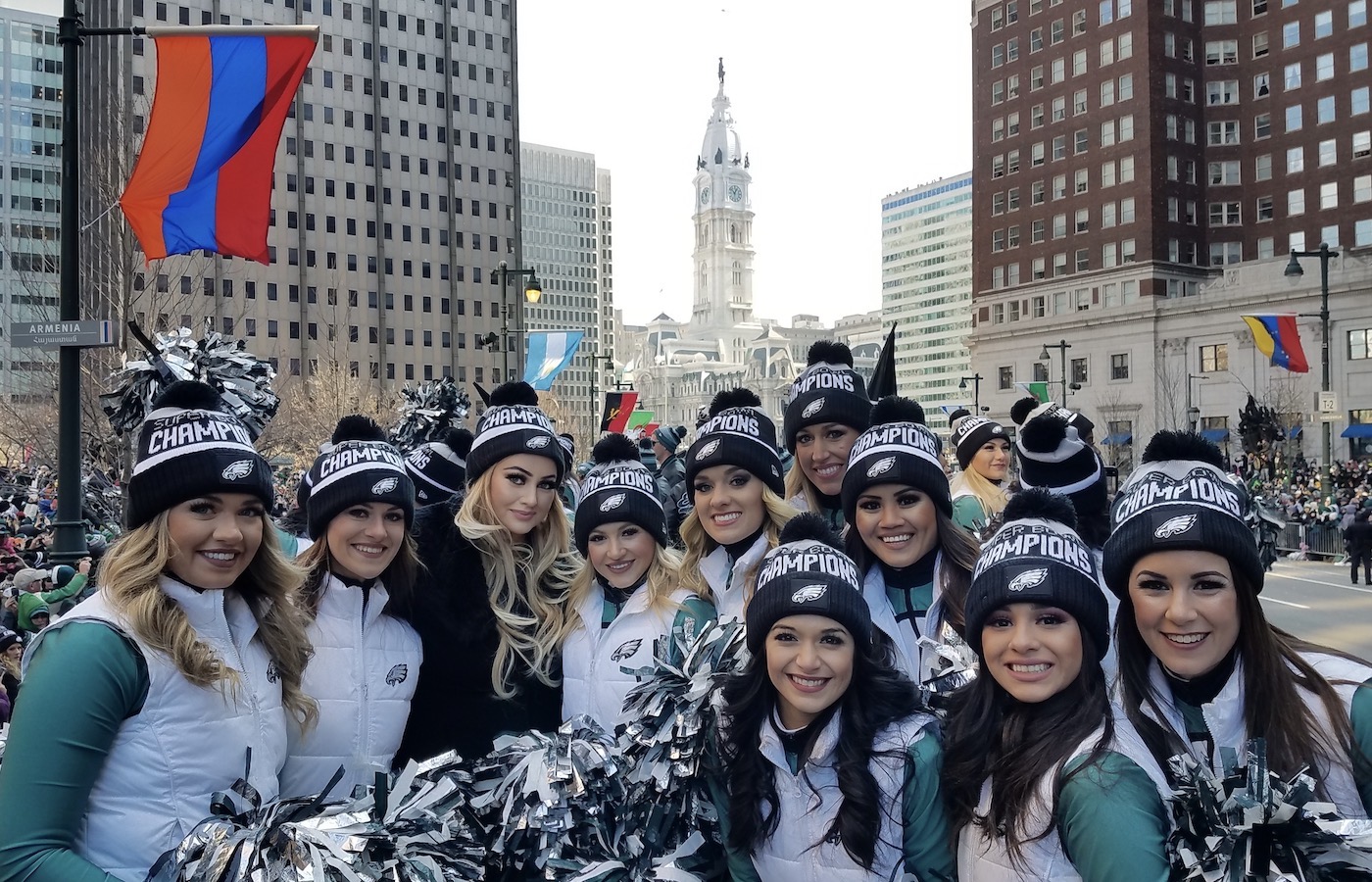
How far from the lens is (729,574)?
4.37m

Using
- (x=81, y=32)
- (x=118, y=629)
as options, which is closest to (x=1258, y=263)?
(x=81, y=32)

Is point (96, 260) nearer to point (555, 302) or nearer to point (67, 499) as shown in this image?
point (67, 499)

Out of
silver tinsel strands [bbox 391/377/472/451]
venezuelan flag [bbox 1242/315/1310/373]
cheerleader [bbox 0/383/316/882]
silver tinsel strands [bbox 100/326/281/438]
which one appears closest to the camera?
cheerleader [bbox 0/383/316/882]

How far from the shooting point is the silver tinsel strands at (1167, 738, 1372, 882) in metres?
2.12

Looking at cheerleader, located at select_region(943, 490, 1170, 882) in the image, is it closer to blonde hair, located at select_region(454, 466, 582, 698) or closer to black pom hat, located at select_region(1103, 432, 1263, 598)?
black pom hat, located at select_region(1103, 432, 1263, 598)

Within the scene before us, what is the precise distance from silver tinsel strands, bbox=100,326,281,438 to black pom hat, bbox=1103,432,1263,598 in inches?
104

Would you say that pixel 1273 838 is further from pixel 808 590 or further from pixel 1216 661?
pixel 808 590

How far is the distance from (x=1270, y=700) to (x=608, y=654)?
2.15 m

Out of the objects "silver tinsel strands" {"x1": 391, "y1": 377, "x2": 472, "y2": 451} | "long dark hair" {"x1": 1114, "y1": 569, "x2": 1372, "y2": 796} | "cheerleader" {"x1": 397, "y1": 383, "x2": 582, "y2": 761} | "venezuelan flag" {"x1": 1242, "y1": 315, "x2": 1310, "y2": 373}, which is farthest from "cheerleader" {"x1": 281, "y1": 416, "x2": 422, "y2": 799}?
"venezuelan flag" {"x1": 1242, "y1": 315, "x2": 1310, "y2": 373}

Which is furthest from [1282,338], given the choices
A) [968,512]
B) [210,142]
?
[210,142]

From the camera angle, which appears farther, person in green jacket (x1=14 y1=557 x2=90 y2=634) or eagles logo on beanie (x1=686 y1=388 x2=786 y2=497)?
person in green jacket (x1=14 y1=557 x2=90 y2=634)

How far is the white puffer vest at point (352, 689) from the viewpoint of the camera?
330 cm

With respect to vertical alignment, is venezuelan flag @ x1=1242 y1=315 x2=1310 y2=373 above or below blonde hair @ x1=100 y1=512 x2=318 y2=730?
above

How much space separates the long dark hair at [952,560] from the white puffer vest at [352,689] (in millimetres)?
1642
